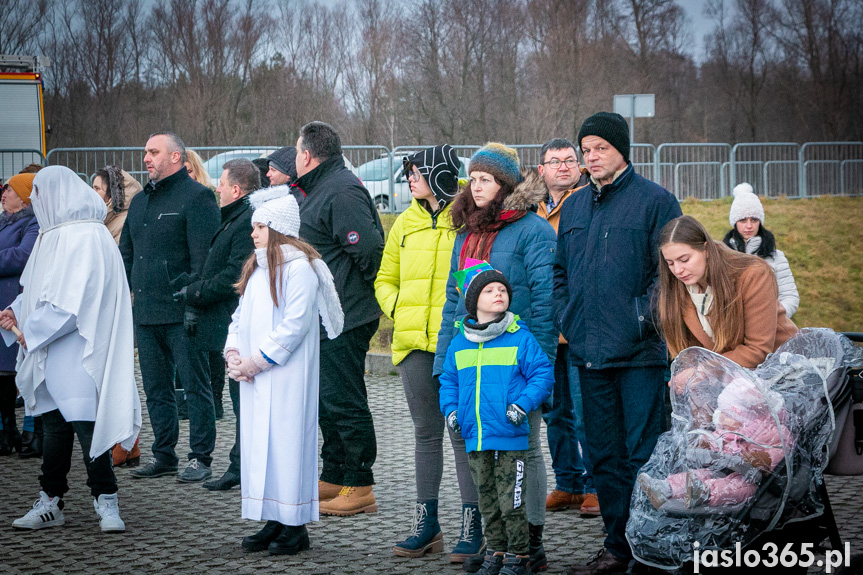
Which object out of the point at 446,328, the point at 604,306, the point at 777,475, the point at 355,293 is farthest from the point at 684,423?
the point at 355,293

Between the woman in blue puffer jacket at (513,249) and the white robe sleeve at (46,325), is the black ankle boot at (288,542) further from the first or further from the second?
the white robe sleeve at (46,325)

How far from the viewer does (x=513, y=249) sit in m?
5.38

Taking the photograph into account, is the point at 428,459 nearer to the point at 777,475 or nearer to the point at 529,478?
the point at 529,478

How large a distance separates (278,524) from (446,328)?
150 cm

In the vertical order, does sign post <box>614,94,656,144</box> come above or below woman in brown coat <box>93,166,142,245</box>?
above

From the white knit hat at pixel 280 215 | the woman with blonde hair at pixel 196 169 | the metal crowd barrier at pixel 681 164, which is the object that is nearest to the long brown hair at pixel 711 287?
the white knit hat at pixel 280 215

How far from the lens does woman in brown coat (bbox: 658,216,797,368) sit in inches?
182

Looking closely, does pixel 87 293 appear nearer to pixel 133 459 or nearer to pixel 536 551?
pixel 133 459

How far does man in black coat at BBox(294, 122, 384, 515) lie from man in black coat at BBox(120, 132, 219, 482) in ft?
4.27

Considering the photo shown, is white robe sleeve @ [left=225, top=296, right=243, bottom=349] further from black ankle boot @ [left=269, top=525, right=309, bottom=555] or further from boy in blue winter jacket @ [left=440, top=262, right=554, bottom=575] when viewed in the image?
boy in blue winter jacket @ [left=440, top=262, right=554, bottom=575]

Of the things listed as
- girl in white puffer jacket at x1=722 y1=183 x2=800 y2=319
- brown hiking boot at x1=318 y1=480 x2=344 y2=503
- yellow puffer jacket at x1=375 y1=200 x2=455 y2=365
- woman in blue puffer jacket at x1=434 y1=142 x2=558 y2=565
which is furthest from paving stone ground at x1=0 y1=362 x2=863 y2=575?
girl in white puffer jacket at x1=722 y1=183 x2=800 y2=319

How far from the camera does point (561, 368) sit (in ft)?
22.1

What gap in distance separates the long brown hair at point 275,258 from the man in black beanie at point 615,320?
153 cm

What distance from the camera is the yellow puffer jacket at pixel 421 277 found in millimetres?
5716
